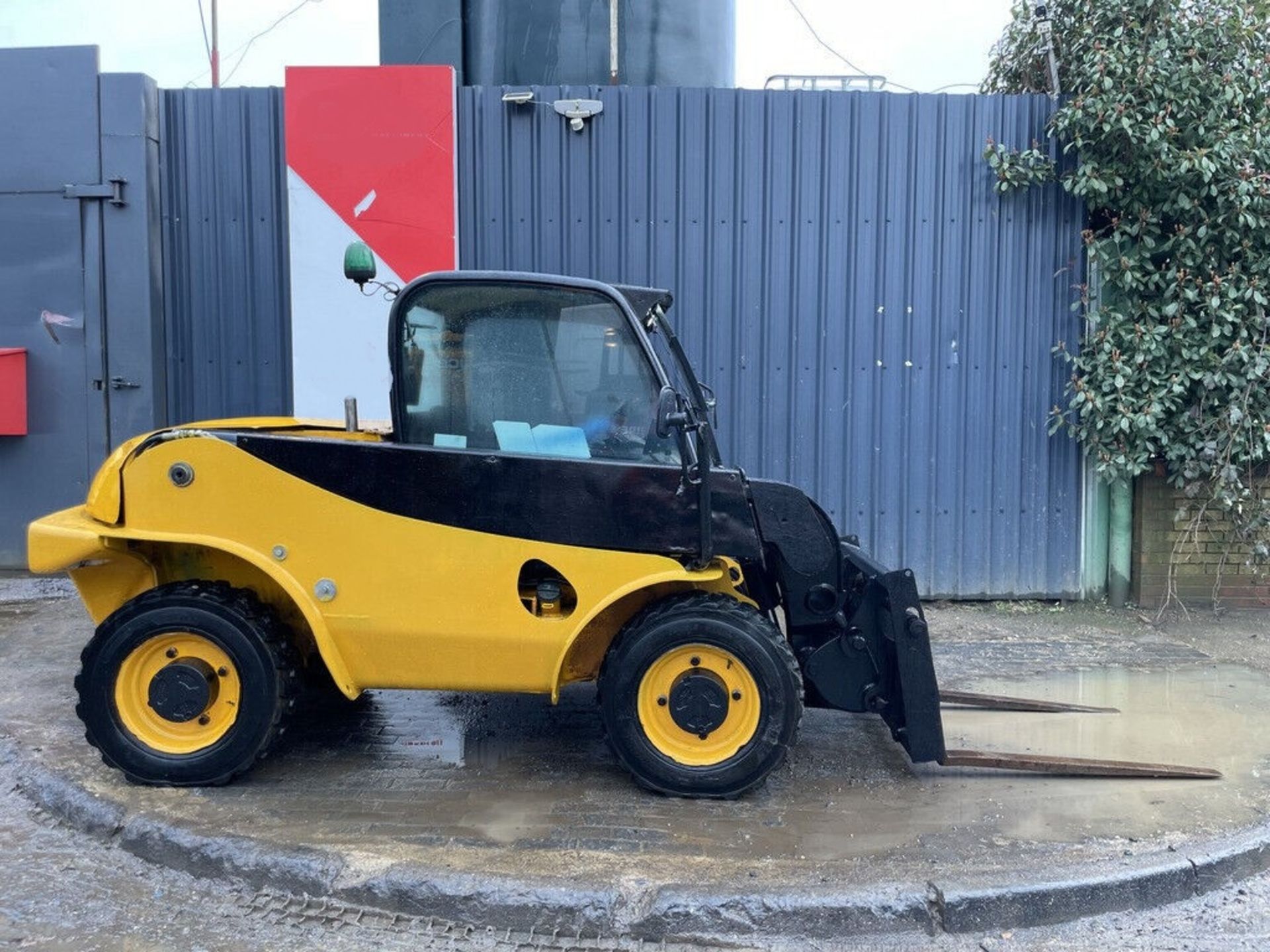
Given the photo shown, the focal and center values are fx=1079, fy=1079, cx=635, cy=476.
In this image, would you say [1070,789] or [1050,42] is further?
[1050,42]

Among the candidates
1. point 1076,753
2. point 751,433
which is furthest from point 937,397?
point 1076,753

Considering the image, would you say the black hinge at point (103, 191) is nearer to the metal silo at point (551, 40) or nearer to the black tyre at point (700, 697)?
the metal silo at point (551, 40)

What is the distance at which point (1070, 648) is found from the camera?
7.14 meters

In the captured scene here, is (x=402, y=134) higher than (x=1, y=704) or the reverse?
higher

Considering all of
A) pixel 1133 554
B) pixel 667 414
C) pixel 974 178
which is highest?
pixel 974 178

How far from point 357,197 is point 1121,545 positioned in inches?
243

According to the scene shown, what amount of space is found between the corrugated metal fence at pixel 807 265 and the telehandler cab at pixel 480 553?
3.54 metres

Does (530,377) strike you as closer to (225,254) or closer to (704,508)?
(704,508)

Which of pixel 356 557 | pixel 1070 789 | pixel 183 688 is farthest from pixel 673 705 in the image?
pixel 183 688

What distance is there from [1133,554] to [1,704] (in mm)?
7473

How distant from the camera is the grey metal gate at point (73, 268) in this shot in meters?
7.92

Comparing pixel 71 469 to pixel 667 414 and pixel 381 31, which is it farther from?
pixel 667 414

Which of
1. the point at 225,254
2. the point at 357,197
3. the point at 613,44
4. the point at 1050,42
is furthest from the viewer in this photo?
the point at 613,44

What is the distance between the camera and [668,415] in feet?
14.1
